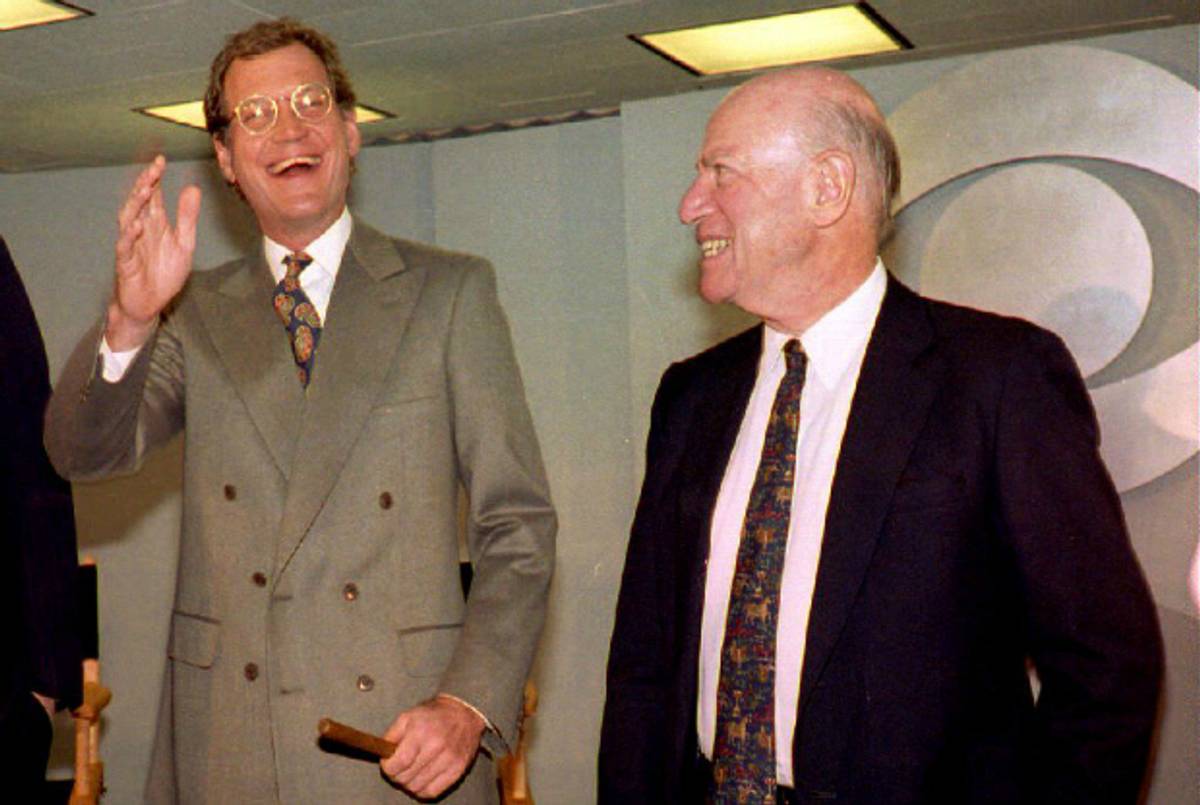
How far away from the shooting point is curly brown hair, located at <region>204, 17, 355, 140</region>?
2338 mm

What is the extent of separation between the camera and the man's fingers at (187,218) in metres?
2.12

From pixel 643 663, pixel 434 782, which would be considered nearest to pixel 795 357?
pixel 643 663

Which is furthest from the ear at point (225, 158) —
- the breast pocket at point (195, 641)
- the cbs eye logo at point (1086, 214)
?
the cbs eye logo at point (1086, 214)

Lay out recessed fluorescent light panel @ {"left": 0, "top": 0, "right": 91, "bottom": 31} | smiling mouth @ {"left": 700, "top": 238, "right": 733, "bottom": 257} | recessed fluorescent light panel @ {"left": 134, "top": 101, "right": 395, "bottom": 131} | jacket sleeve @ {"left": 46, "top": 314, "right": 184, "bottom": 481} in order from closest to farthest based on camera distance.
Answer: jacket sleeve @ {"left": 46, "top": 314, "right": 184, "bottom": 481} → smiling mouth @ {"left": 700, "top": 238, "right": 733, "bottom": 257} → recessed fluorescent light panel @ {"left": 0, "top": 0, "right": 91, "bottom": 31} → recessed fluorescent light panel @ {"left": 134, "top": 101, "right": 395, "bottom": 131}

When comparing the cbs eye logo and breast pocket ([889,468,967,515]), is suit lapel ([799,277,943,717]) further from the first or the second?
the cbs eye logo

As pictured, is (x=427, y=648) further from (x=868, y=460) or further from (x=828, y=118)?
(x=828, y=118)

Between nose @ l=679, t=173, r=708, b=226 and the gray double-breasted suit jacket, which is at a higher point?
nose @ l=679, t=173, r=708, b=226

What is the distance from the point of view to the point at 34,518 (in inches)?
76.1

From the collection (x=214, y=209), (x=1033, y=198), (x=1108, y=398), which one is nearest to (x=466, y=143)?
(x=214, y=209)

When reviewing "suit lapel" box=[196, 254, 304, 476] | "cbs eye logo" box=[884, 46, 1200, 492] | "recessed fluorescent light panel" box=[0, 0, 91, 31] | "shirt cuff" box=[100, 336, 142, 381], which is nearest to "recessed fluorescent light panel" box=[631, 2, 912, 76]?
"cbs eye logo" box=[884, 46, 1200, 492]

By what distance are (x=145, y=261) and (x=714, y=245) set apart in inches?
32.7

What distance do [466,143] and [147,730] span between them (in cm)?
323

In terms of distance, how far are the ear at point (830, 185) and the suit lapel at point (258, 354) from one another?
83 cm

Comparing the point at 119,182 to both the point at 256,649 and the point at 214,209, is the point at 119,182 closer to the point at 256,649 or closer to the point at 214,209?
the point at 214,209
